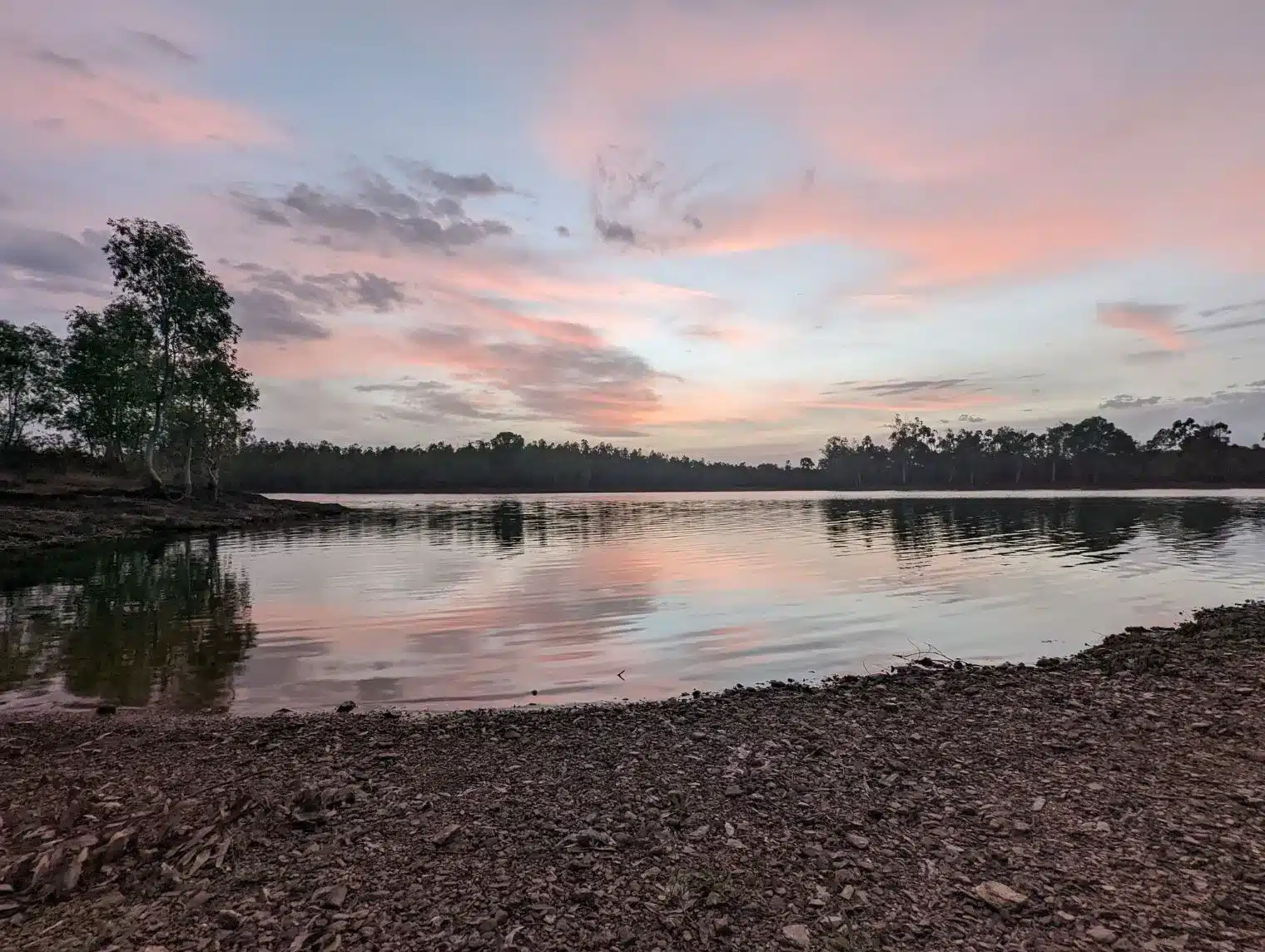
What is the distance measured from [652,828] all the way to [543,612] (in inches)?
493

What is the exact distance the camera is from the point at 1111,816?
5547mm

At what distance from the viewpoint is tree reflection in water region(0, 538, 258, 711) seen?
1136cm

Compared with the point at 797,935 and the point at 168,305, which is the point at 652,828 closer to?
the point at 797,935

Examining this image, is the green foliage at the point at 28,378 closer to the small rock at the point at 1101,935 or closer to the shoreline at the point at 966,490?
the shoreline at the point at 966,490

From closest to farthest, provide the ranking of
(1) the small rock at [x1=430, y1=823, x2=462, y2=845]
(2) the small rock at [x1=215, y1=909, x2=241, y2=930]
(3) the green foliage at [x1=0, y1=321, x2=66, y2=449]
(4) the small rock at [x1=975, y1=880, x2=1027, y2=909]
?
(2) the small rock at [x1=215, y1=909, x2=241, y2=930] < (4) the small rock at [x1=975, y1=880, x2=1027, y2=909] < (1) the small rock at [x1=430, y1=823, x2=462, y2=845] < (3) the green foliage at [x1=0, y1=321, x2=66, y2=449]

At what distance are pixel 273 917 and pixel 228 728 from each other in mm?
5306

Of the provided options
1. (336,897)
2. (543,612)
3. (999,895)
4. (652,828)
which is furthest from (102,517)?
(999,895)

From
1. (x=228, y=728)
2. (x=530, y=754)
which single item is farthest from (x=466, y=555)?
(x=530, y=754)

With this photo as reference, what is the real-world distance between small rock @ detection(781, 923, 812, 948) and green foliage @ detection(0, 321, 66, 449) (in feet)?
276

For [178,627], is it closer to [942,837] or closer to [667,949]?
[667,949]

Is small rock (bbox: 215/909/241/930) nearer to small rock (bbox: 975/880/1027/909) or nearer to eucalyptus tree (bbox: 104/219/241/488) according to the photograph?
small rock (bbox: 975/880/1027/909)

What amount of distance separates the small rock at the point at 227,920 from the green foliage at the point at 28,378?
→ 8127cm

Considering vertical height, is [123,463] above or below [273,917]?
above

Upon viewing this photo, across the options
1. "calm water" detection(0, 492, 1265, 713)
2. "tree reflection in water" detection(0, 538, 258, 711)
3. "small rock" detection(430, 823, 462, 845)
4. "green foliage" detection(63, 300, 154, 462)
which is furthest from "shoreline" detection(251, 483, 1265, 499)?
"small rock" detection(430, 823, 462, 845)
